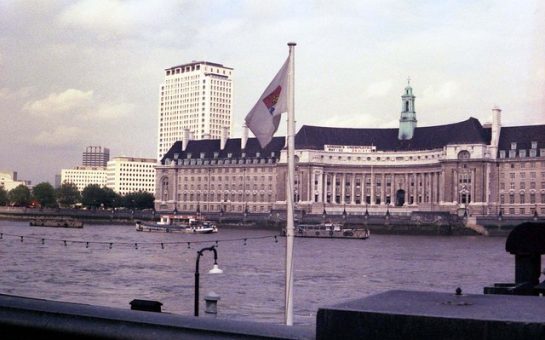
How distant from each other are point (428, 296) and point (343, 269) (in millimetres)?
42072

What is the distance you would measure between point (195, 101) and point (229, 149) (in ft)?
196

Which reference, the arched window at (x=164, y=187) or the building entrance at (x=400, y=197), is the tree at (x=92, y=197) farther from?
the building entrance at (x=400, y=197)

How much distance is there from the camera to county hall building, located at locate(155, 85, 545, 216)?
108 meters

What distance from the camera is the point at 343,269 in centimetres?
4375

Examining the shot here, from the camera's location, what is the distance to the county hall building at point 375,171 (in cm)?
10806

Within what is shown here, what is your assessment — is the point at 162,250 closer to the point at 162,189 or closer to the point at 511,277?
the point at 511,277

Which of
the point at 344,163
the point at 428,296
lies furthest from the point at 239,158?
the point at 428,296

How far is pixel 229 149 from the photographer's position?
130 metres

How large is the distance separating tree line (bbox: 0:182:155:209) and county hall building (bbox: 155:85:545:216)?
1718cm

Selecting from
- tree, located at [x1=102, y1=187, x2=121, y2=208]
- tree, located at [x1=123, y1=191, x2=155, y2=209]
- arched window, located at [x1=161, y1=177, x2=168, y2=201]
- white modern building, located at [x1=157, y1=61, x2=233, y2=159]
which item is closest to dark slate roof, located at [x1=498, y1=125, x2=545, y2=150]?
arched window, located at [x1=161, y1=177, x2=168, y2=201]

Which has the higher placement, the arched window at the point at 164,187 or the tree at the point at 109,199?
the arched window at the point at 164,187

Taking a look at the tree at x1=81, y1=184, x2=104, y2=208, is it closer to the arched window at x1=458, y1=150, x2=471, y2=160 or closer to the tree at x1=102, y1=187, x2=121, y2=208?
the tree at x1=102, y1=187, x2=121, y2=208

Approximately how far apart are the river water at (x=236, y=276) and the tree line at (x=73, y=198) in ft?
297

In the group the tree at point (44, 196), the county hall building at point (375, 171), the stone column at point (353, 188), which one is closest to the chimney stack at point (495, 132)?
the county hall building at point (375, 171)
